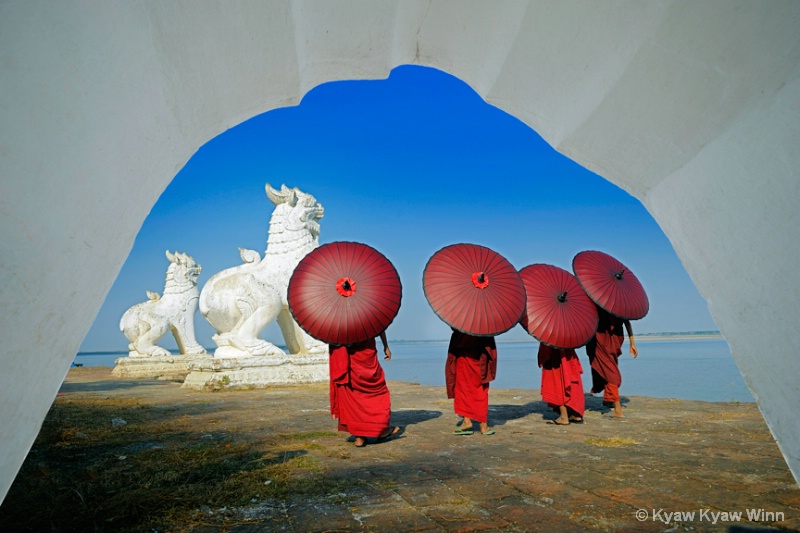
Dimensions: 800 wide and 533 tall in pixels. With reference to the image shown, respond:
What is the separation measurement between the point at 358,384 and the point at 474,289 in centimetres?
140

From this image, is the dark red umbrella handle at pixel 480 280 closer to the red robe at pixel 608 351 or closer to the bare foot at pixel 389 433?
the bare foot at pixel 389 433

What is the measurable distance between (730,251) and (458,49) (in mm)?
1005

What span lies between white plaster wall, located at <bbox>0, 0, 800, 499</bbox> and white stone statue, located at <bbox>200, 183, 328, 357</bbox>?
7.72m

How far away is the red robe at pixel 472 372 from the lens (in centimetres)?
480

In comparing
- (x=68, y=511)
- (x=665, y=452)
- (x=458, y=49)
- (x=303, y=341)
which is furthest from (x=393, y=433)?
(x=303, y=341)

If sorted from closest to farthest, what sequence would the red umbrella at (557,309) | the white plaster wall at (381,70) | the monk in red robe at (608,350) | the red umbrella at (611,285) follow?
1. the white plaster wall at (381,70)
2. the red umbrella at (557,309)
3. the red umbrella at (611,285)
4. the monk in red robe at (608,350)

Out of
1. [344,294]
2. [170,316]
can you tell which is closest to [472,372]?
[344,294]

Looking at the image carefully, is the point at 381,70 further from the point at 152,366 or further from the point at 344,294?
the point at 152,366

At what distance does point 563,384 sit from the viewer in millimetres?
5379

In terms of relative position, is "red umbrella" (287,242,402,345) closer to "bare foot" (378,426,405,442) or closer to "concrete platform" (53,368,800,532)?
"bare foot" (378,426,405,442)

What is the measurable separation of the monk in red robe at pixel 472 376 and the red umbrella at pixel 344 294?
81cm

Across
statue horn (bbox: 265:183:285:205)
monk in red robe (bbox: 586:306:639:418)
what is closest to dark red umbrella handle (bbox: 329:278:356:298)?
monk in red robe (bbox: 586:306:639:418)

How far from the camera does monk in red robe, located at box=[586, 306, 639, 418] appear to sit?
234 inches

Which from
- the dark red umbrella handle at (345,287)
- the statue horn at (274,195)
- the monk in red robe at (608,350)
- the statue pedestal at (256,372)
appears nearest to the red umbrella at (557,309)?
the monk in red robe at (608,350)
